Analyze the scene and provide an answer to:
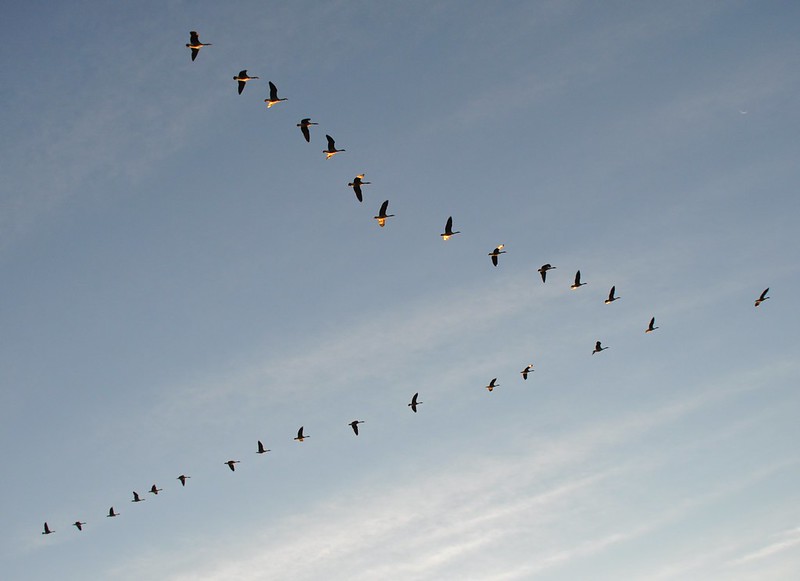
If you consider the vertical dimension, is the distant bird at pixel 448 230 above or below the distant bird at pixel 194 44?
below

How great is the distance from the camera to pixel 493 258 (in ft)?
262

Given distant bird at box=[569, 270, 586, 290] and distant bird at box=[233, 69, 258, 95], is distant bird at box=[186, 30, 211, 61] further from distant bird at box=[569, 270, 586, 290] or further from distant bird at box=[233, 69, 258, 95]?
distant bird at box=[569, 270, 586, 290]

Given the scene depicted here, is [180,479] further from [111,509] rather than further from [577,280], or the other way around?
[577,280]

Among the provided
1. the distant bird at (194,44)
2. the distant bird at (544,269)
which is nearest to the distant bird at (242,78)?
the distant bird at (194,44)

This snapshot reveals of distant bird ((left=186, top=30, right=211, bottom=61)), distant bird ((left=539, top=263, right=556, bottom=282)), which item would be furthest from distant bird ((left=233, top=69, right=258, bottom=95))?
distant bird ((left=539, top=263, right=556, bottom=282))

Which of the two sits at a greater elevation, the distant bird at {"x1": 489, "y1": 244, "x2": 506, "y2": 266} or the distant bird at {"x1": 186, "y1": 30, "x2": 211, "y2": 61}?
the distant bird at {"x1": 186, "y1": 30, "x2": 211, "y2": 61}

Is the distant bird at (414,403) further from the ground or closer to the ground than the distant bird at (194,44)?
closer to the ground

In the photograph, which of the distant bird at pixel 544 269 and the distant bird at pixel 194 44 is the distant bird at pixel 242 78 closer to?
the distant bird at pixel 194 44

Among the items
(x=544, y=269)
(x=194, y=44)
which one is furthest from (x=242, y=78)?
(x=544, y=269)

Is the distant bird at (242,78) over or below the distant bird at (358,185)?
over

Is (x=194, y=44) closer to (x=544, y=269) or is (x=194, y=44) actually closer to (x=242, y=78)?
(x=242, y=78)

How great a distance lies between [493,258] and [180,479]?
46979 mm

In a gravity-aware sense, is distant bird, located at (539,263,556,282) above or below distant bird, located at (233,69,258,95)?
below

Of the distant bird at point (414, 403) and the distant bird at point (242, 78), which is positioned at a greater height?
the distant bird at point (242, 78)
